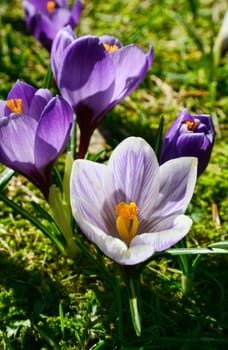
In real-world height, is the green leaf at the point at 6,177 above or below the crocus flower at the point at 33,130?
below

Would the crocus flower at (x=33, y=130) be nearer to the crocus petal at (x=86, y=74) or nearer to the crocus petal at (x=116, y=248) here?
the crocus petal at (x=86, y=74)

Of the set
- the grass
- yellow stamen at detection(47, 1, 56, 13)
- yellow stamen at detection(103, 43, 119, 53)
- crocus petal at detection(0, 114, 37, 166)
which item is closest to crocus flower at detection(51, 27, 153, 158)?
yellow stamen at detection(103, 43, 119, 53)

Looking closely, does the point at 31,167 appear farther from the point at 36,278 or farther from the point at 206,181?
the point at 206,181

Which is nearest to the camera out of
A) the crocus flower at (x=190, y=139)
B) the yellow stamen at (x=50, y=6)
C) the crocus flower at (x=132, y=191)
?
the crocus flower at (x=132, y=191)

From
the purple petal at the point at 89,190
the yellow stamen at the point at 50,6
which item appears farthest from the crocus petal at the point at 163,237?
the yellow stamen at the point at 50,6

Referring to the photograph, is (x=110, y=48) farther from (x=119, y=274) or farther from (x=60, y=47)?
(x=119, y=274)

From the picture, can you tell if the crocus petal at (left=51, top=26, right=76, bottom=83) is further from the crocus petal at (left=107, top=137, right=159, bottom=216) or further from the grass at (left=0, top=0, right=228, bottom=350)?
the grass at (left=0, top=0, right=228, bottom=350)

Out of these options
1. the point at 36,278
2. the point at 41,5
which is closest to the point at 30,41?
the point at 41,5
